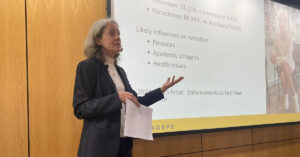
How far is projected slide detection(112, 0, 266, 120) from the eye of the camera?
2496mm

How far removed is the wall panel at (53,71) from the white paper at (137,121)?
3.05ft

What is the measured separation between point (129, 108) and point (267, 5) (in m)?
2.95

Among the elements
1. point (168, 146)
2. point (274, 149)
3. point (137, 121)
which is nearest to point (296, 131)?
point (274, 149)

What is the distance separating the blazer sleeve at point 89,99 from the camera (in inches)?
53.6

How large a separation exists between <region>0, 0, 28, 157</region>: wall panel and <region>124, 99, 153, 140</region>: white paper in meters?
1.00

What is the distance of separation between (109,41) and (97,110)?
1.35 ft

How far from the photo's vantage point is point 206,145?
2.99 m

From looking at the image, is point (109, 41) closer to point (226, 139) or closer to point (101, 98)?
point (101, 98)

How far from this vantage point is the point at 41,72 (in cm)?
212

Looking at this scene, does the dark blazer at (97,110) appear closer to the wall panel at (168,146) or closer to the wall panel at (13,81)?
the wall panel at (13,81)

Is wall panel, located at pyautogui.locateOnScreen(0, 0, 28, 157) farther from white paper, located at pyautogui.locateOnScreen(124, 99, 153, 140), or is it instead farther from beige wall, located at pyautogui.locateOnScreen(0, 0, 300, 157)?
white paper, located at pyautogui.locateOnScreen(124, 99, 153, 140)

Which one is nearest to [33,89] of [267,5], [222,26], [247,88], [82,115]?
[82,115]

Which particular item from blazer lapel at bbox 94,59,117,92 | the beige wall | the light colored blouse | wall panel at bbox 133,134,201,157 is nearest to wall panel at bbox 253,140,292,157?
wall panel at bbox 133,134,201,157

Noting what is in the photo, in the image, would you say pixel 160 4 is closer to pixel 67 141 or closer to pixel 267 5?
pixel 67 141
